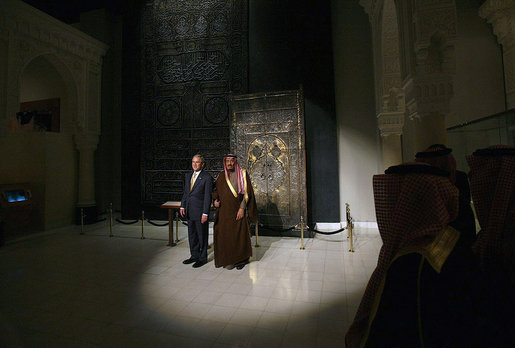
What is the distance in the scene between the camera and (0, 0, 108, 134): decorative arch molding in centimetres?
483

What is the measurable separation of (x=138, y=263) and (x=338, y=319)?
9.37ft

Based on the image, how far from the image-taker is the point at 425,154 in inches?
89.6

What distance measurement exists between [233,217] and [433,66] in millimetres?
3017

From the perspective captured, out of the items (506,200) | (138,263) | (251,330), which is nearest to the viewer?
(506,200)

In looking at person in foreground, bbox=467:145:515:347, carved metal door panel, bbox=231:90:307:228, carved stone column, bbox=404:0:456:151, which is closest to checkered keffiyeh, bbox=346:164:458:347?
person in foreground, bbox=467:145:515:347

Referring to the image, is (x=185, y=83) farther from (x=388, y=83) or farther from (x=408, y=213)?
(x=408, y=213)

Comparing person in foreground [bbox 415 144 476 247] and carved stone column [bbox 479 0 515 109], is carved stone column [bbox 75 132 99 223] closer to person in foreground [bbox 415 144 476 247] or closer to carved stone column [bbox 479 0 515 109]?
person in foreground [bbox 415 144 476 247]

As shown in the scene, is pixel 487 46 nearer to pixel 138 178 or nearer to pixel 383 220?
pixel 383 220

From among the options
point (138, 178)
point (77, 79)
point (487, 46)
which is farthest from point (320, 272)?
point (77, 79)

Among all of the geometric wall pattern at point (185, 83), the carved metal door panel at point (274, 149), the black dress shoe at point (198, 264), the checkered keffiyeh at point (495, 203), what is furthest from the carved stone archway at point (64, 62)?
the checkered keffiyeh at point (495, 203)

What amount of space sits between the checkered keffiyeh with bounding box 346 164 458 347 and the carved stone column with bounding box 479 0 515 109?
5.87 metres

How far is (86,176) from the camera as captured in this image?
641 centimetres

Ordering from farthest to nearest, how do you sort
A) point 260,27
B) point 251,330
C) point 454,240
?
point 260,27, point 251,330, point 454,240

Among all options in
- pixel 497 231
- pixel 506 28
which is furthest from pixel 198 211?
pixel 506 28
